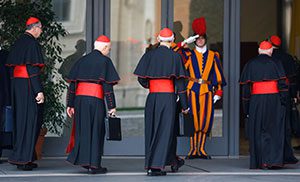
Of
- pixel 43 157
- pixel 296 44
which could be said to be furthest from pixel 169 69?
pixel 296 44

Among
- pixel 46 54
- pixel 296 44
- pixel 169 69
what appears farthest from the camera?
pixel 296 44

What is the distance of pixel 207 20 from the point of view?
15.2 metres

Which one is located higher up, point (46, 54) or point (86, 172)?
point (46, 54)

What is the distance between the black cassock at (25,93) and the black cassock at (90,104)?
57 centimetres

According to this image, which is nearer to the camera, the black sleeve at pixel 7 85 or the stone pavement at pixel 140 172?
the stone pavement at pixel 140 172

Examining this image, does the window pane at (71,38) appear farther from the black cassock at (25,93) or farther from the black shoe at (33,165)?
the black cassock at (25,93)

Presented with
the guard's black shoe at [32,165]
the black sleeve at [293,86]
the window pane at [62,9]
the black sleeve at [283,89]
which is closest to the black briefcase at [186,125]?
the black sleeve at [283,89]

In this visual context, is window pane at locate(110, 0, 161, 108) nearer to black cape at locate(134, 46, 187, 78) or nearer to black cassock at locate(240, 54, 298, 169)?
black cassock at locate(240, 54, 298, 169)

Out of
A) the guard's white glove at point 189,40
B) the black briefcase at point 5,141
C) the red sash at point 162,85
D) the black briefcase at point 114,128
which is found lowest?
the black briefcase at point 5,141

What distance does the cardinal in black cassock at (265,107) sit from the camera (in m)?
13.4

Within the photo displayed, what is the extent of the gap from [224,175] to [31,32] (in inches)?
125

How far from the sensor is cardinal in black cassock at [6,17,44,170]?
12.9 metres

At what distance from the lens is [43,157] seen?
14.9 m

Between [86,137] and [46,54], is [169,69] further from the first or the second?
[46,54]
